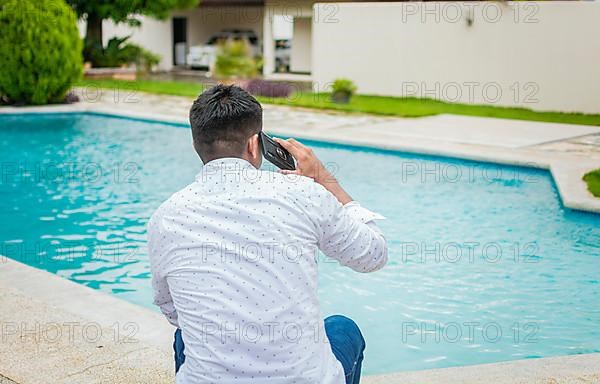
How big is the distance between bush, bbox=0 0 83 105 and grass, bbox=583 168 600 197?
36.3ft

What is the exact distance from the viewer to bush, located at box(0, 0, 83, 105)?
627 inches

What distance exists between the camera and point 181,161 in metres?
11.6

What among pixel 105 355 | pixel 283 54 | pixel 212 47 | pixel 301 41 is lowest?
pixel 105 355

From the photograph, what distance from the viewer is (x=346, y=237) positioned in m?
2.23

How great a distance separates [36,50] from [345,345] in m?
15.0

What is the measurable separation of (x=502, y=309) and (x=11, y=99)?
1361 cm

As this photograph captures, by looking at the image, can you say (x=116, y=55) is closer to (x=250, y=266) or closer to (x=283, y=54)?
(x=283, y=54)

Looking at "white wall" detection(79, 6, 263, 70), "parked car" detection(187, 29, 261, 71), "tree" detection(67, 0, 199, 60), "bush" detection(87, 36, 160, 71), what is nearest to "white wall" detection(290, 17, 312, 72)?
"parked car" detection(187, 29, 261, 71)

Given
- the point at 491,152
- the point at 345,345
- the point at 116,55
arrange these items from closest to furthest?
the point at 345,345
the point at 491,152
the point at 116,55

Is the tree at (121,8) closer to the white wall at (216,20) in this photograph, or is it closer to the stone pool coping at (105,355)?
the white wall at (216,20)

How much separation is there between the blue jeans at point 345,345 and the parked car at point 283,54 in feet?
81.3

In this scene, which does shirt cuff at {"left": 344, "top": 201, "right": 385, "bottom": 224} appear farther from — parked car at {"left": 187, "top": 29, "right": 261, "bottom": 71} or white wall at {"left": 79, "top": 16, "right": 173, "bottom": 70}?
white wall at {"left": 79, "top": 16, "right": 173, "bottom": 70}

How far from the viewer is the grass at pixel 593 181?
848 cm

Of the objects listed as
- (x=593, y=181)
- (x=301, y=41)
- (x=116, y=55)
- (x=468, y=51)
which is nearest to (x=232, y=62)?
(x=116, y=55)
